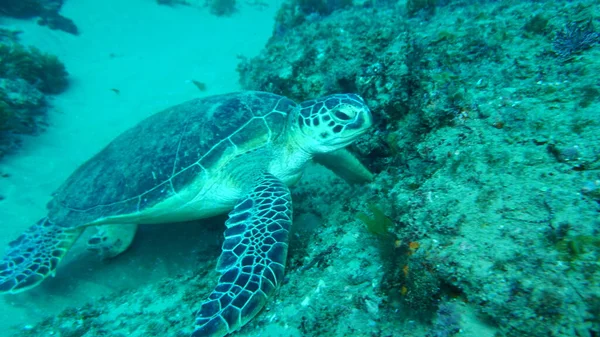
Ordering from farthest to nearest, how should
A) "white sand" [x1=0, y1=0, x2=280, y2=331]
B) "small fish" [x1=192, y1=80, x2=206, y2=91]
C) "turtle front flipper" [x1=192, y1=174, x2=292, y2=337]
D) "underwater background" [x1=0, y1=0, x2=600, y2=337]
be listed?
"small fish" [x1=192, y1=80, x2=206, y2=91] → "white sand" [x1=0, y1=0, x2=280, y2=331] → "turtle front flipper" [x1=192, y1=174, x2=292, y2=337] → "underwater background" [x1=0, y1=0, x2=600, y2=337]

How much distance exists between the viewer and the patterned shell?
285 cm

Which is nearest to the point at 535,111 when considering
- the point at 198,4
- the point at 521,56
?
the point at 521,56

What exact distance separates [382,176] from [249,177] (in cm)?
132

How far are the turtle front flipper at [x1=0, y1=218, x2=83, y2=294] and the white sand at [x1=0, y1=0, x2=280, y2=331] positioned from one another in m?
0.29

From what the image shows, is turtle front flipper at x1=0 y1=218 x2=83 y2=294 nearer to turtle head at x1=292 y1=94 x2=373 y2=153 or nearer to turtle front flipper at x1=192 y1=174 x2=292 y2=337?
turtle front flipper at x1=192 y1=174 x2=292 y2=337

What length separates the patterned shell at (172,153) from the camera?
9.34 ft

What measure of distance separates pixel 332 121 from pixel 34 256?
11.9 feet

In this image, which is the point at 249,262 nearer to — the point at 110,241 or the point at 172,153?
the point at 172,153

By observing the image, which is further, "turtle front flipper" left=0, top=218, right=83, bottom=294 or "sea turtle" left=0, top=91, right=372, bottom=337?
"turtle front flipper" left=0, top=218, right=83, bottom=294

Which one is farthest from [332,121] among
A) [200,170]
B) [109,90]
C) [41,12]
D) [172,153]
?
[41,12]

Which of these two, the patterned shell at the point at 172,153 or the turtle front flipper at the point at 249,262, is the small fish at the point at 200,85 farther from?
the turtle front flipper at the point at 249,262

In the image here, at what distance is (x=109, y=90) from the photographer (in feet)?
25.9

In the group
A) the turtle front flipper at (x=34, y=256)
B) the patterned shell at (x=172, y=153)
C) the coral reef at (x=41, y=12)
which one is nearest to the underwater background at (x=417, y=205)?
the turtle front flipper at (x=34, y=256)

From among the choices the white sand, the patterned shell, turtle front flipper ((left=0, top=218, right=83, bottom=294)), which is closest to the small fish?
the white sand
